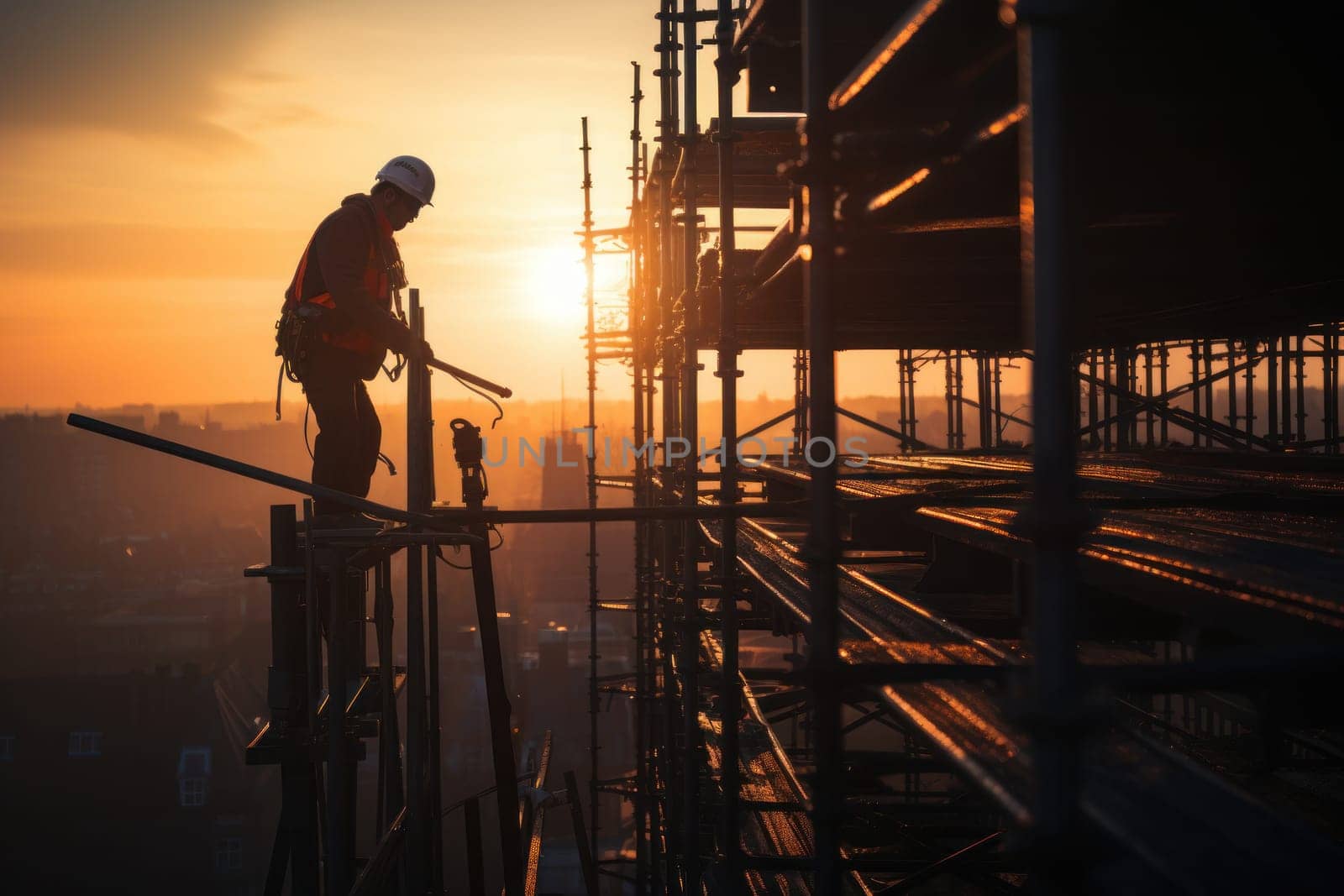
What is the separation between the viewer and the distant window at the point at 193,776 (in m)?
25.8

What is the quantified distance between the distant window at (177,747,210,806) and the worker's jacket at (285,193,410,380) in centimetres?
2489

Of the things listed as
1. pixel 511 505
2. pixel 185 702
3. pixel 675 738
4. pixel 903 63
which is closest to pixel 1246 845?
pixel 903 63

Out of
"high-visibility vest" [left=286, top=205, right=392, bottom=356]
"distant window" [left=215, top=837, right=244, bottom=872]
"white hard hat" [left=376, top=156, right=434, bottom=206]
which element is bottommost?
"distant window" [left=215, top=837, right=244, bottom=872]

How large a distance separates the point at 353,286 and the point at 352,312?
147mm

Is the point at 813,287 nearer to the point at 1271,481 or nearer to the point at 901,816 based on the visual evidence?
the point at 1271,481

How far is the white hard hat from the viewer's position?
5113 millimetres

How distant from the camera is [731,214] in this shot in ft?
18.1

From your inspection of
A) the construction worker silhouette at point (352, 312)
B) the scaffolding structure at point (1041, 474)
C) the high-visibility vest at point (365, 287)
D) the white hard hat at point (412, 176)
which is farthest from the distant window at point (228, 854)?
the white hard hat at point (412, 176)

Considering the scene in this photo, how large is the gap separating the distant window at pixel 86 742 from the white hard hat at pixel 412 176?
27798mm

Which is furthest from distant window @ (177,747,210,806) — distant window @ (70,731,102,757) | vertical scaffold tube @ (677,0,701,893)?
vertical scaffold tube @ (677,0,701,893)

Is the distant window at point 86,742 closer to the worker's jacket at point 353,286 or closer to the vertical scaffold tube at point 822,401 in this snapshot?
the worker's jacket at point 353,286

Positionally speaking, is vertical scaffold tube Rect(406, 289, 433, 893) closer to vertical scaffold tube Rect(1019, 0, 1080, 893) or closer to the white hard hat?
the white hard hat

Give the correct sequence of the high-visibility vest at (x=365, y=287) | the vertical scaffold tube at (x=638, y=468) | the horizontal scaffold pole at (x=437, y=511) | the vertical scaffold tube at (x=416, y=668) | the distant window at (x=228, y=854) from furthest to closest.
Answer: the distant window at (x=228, y=854) → the vertical scaffold tube at (x=638, y=468) → the high-visibility vest at (x=365, y=287) → the vertical scaffold tube at (x=416, y=668) → the horizontal scaffold pole at (x=437, y=511)

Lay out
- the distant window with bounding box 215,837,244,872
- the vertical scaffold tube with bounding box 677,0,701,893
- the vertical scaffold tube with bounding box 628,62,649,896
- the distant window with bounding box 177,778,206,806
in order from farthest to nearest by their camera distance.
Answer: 1. the distant window with bounding box 177,778,206,806
2. the distant window with bounding box 215,837,244,872
3. the vertical scaffold tube with bounding box 628,62,649,896
4. the vertical scaffold tube with bounding box 677,0,701,893
